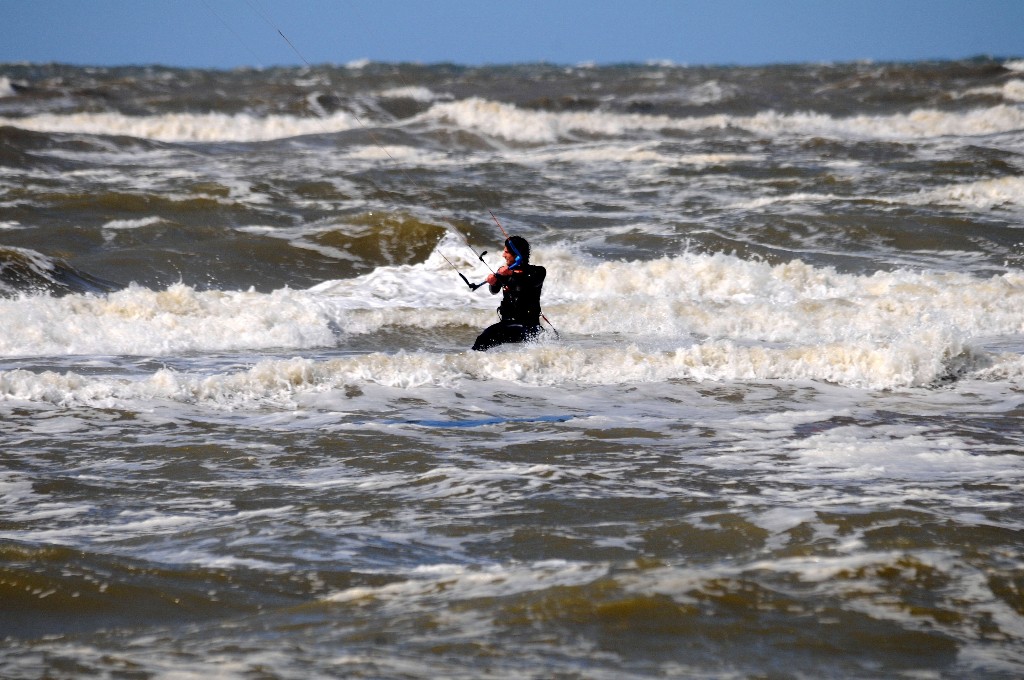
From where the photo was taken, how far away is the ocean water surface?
4277 mm

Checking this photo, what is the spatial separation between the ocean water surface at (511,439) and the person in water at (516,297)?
346 millimetres

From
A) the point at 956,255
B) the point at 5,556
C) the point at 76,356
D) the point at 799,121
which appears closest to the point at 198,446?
the point at 5,556

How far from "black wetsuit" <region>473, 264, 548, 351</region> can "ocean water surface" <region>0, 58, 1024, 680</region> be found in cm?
34

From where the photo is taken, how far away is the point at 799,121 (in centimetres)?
4144

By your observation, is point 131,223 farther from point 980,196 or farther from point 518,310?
point 980,196

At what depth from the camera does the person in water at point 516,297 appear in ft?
31.8

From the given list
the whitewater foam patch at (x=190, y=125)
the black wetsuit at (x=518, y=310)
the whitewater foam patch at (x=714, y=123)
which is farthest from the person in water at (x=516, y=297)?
the whitewater foam patch at (x=190, y=125)


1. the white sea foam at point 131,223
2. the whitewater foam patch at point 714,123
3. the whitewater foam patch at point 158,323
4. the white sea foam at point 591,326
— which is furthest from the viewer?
the whitewater foam patch at point 714,123

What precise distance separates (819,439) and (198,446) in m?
3.78

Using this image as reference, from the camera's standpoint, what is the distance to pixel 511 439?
745 cm

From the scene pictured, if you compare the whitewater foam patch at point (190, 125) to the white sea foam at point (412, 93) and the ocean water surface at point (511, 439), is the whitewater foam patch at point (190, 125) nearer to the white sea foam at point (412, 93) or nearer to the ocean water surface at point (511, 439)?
the white sea foam at point (412, 93)

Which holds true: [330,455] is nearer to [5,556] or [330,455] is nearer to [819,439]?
[5,556]

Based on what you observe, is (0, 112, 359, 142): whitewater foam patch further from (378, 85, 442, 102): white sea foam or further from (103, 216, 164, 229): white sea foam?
(103, 216, 164, 229): white sea foam

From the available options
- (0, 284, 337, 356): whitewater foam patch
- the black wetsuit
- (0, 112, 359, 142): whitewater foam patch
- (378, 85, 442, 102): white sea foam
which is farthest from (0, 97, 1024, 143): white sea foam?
the black wetsuit
